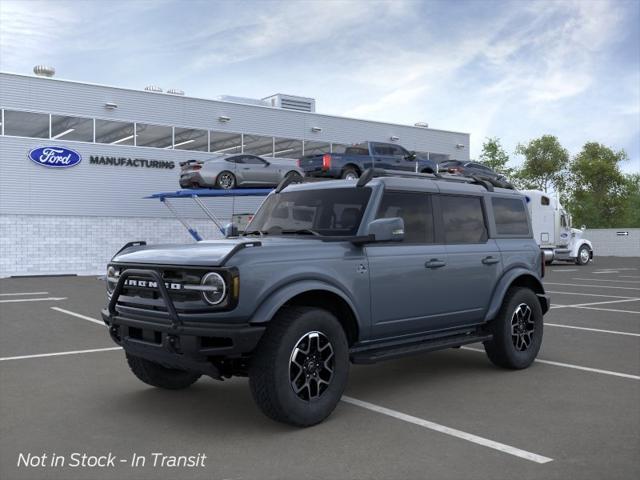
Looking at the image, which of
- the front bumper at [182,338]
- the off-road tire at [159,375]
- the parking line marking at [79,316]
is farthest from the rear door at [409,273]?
the parking line marking at [79,316]

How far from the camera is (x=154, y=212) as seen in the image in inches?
1185

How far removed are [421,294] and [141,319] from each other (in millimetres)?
2523

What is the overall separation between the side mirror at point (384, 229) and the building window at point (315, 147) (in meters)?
29.4

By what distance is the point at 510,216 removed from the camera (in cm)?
757

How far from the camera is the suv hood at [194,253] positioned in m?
4.76

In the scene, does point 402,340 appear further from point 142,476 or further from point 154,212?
point 154,212

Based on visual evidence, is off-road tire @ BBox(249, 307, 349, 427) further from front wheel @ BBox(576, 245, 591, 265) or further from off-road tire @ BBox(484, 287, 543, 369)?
front wheel @ BBox(576, 245, 591, 265)

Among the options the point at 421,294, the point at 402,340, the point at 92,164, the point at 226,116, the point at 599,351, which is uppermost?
the point at 226,116

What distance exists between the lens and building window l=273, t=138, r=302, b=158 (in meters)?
33.6

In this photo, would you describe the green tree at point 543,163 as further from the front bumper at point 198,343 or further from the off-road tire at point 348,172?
the front bumper at point 198,343

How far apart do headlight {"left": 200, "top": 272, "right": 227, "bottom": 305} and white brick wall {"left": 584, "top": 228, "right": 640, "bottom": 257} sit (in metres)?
48.1

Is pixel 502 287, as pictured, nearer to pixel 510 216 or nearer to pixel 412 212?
pixel 510 216

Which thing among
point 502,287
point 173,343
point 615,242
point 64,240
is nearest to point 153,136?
point 64,240

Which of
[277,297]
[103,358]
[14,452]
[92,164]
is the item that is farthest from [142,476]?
[92,164]
